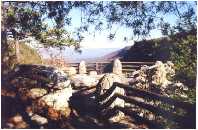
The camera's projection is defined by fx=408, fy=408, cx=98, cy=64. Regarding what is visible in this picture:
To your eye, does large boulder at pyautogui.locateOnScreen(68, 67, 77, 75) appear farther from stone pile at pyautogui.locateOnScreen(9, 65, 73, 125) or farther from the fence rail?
the fence rail

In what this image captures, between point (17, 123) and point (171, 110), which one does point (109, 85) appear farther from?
point (17, 123)

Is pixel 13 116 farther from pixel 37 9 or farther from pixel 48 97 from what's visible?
pixel 37 9

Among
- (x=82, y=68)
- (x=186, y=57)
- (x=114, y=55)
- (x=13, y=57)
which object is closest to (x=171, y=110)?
(x=186, y=57)

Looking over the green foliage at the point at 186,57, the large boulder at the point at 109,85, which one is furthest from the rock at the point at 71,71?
the green foliage at the point at 186,57

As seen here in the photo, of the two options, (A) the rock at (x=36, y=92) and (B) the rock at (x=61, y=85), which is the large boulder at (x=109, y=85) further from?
(A) the rock at (x=36, y=92)

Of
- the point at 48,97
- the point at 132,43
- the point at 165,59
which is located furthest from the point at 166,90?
the point at 48,97

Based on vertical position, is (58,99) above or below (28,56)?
below
